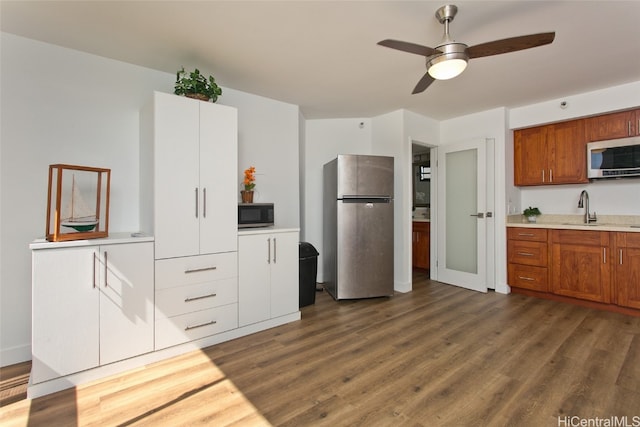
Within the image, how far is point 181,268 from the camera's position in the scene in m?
2.36

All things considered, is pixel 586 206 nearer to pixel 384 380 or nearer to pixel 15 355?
pixel 384 380

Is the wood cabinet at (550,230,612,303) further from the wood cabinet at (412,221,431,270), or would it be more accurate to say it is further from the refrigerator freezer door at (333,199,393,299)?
the refrigerator freezer door at (333,199,393,299)

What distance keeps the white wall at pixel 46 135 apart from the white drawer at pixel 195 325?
982 mm

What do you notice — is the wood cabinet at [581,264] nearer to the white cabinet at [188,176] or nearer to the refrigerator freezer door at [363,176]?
the refrigerator freezer door at [363,176]

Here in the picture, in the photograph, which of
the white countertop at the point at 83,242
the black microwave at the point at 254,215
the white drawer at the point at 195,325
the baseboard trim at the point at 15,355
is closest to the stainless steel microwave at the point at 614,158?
the black microwave at the point at 254,215

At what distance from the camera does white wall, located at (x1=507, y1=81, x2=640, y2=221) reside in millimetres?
3290

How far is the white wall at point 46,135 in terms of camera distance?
2199 mm

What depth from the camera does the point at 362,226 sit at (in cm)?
361

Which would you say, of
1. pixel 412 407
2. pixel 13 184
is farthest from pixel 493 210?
pixel 13 184

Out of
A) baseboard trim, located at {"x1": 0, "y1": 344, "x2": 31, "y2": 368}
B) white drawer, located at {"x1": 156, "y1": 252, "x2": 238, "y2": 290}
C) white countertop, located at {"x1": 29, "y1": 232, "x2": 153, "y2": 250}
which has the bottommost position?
baseboard trim, located at {"x1": 0, "y1": 344, "x2": 31, "y2": 368}

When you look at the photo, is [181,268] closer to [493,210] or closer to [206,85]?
[206,85]

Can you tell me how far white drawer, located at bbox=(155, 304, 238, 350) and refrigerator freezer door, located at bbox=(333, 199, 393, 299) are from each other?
145 centimetres

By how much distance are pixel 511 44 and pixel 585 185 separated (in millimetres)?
3057

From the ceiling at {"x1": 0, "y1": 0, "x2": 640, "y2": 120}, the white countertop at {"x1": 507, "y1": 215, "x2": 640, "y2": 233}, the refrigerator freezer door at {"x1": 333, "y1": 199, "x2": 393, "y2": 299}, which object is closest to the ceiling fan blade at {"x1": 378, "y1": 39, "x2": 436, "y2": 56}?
the ceiling at {"x1": 0, "y1": 0, "x2": 640, "y2": 120}
